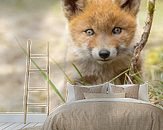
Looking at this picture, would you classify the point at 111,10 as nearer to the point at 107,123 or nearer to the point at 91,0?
the point at 91,0

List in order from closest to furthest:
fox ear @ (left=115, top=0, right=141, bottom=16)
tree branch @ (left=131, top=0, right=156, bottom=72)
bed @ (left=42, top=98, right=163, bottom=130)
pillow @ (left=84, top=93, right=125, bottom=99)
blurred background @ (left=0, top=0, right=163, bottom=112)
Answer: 1. bed @ (left=42, top=98, right=163, bottom=130)
2. pillow @ (left=84, top=93, right=125, bottom=99)
3. tree branch @ (left=131, top=0, right=156, bottom=72)
4. fox ear @ (left=115, top=0, right=141, bottom=16)
5. blurred background @ (left=0, top=0, right=163, bottom=112)

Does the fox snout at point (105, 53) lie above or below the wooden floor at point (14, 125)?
above

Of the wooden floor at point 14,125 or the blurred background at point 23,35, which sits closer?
the wooden floor at point 14,125

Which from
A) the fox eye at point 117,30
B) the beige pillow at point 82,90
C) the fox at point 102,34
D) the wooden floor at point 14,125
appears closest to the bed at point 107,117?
the beige pillow at point 82,90

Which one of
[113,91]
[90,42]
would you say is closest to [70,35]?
[90,42]

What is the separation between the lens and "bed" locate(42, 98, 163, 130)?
2521 millimetres

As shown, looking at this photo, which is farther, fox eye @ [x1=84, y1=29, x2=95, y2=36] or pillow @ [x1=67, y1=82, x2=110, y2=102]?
fox eye @ [x1=84, y1=29, x2=95, y2=36]

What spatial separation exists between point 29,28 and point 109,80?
70.4 inches

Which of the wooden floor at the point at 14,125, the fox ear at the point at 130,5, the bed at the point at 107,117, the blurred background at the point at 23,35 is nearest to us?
the bed at the point at 107,117

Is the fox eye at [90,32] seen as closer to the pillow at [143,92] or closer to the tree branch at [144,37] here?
the tree branch at [144,37]

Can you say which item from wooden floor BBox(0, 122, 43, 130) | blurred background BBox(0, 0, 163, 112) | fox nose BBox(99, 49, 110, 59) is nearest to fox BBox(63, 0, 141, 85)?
fox nose BBox(99, 49, 110, 59)

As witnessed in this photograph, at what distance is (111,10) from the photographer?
3.56m

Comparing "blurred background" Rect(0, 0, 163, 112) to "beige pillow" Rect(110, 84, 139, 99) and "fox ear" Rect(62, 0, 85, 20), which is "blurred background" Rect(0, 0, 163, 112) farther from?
"beige pillow" Rect(110, 84, 139, 99)

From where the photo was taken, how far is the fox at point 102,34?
3.51 m
